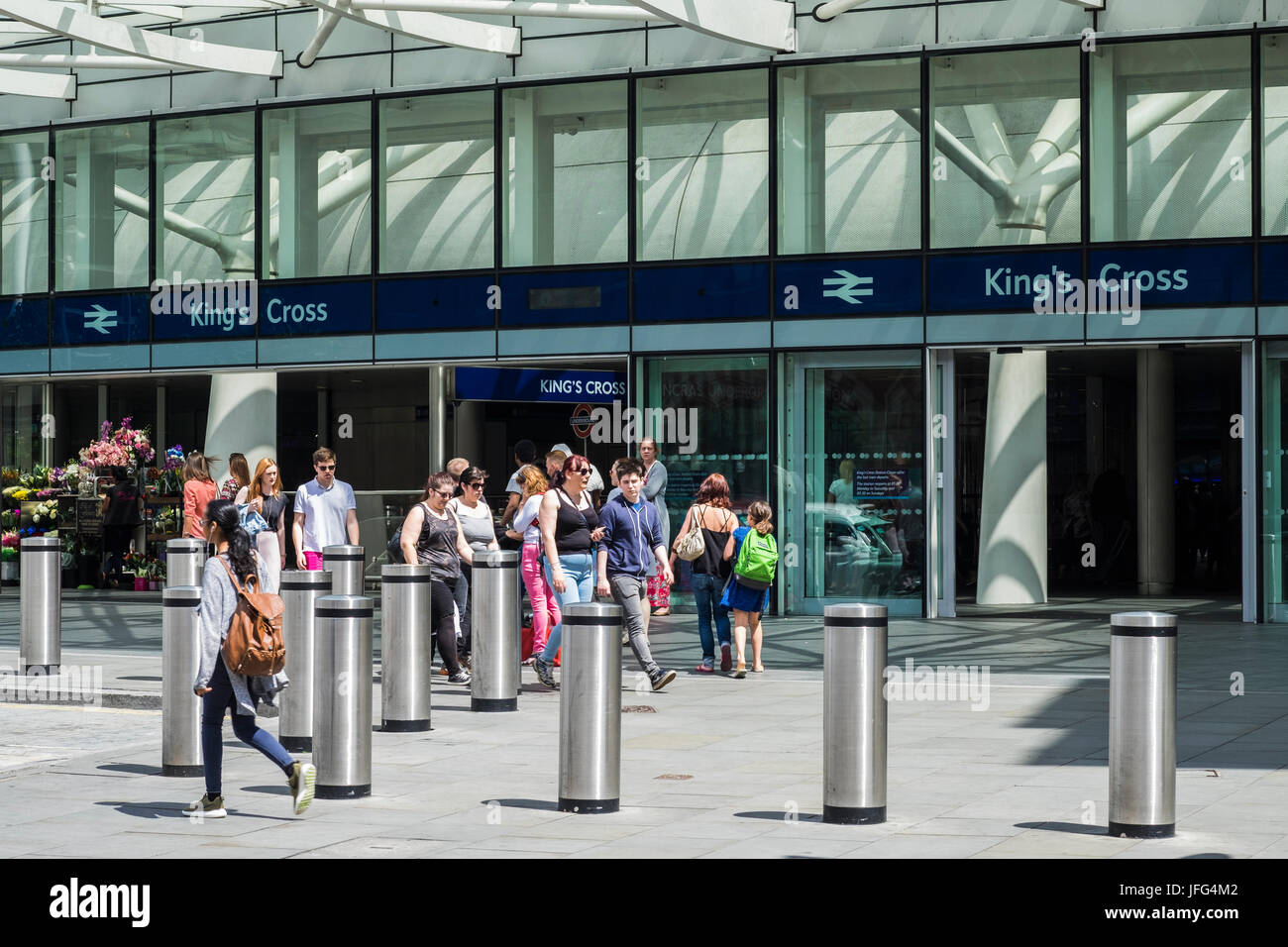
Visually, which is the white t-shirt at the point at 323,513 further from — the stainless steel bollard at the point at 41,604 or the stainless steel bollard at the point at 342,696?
the stainless steel bollard at the point at 342,696

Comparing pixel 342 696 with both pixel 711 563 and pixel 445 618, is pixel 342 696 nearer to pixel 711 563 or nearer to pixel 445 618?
pixel 445 618

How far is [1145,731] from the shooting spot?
721 cm

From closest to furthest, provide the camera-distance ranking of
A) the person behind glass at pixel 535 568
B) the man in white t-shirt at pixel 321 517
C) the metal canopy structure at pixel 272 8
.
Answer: the person behind glass at pixel 535 568
the man in white t-shirt at pixel 321 517
the metal canopy structure at pixel 272 8

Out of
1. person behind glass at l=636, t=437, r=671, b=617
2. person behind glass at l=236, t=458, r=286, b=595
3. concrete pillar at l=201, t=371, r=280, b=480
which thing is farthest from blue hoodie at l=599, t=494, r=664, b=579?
concrete pillar at l=201, t=371, r=280, b=480

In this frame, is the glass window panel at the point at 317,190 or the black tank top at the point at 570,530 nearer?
the black tank top at the point at 570,530

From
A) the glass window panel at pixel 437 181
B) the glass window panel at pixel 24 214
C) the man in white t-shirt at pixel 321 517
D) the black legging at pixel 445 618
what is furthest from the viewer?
the glass window panel at pixel 24 214

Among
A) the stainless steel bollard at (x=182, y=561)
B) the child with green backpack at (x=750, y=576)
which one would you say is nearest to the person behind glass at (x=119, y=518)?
the stainless steel bollard at (x=182, y=561)

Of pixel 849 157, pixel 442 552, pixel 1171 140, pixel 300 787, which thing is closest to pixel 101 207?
pixel 849 157

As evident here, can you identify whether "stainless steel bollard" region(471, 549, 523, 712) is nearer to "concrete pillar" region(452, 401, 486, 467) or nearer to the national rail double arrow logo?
the national rail double arrow logo

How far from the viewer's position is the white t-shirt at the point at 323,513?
14141 mm

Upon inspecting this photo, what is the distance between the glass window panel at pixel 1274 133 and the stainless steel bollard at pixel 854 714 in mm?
12224
